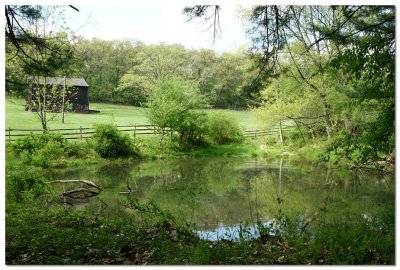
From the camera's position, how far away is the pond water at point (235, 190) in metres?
7.87

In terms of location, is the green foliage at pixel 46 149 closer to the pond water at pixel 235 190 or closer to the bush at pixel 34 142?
the bush at pixel 34 142

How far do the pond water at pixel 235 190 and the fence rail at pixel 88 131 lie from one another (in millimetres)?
1804

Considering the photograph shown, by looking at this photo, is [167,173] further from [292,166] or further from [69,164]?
[292,166]

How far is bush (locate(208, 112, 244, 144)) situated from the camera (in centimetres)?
1705

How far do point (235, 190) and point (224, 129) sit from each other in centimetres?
706

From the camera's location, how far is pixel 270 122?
16734 mm

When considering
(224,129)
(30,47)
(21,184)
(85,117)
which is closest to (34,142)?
(85,117)

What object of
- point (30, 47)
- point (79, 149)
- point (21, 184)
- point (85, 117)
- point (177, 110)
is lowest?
point (79, 149)

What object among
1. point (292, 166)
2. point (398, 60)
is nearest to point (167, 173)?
point (292, 166)

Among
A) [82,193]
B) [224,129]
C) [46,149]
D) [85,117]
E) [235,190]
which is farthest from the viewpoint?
[224,129]

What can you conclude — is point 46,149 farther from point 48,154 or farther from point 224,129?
point 224,129

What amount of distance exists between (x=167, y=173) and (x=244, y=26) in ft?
29.1

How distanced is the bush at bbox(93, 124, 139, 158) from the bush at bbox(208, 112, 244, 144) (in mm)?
3793

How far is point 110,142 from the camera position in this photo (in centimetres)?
1512
